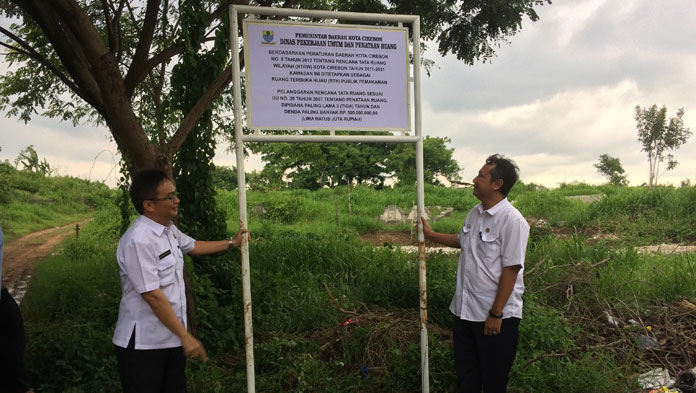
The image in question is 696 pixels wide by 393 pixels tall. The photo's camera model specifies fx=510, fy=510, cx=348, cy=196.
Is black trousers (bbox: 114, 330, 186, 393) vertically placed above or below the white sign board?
below

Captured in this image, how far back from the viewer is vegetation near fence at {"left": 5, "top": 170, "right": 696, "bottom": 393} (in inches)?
152

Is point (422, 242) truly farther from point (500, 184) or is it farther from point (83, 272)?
point (83, 272)

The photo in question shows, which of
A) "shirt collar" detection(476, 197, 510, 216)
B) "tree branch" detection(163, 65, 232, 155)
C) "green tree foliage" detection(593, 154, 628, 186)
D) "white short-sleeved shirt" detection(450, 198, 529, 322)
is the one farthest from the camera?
"green tree foliage" detection(593, 154, 628, 186)

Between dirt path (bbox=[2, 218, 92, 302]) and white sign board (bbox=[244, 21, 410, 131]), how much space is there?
6851 millimetres

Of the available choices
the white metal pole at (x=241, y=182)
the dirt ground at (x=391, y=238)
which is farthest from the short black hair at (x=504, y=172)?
the dirt ground at (x=391, y=238)

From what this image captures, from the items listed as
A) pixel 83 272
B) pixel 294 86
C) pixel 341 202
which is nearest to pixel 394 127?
pixel 294 86

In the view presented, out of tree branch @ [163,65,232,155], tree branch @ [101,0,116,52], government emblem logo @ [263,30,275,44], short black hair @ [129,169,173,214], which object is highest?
tree branch @ [101,0,116,52]

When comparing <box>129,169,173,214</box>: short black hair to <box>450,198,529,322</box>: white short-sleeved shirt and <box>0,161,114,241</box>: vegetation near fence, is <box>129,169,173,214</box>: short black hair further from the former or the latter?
<box>0,161,114,241</box>: vegetation near fence

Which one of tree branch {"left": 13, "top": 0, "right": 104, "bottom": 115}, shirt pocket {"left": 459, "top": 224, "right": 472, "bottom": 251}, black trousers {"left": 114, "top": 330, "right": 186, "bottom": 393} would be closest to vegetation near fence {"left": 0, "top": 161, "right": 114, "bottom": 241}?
tree branch {"left": 13, "top": 0, "right": 104, "bottom": 115}

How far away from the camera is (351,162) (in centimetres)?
2722

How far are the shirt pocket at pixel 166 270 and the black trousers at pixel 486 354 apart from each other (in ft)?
5.42

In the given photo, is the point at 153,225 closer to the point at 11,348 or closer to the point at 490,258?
the point at 490,258

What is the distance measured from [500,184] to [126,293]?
2033mm

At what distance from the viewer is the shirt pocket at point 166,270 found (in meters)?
2.40
